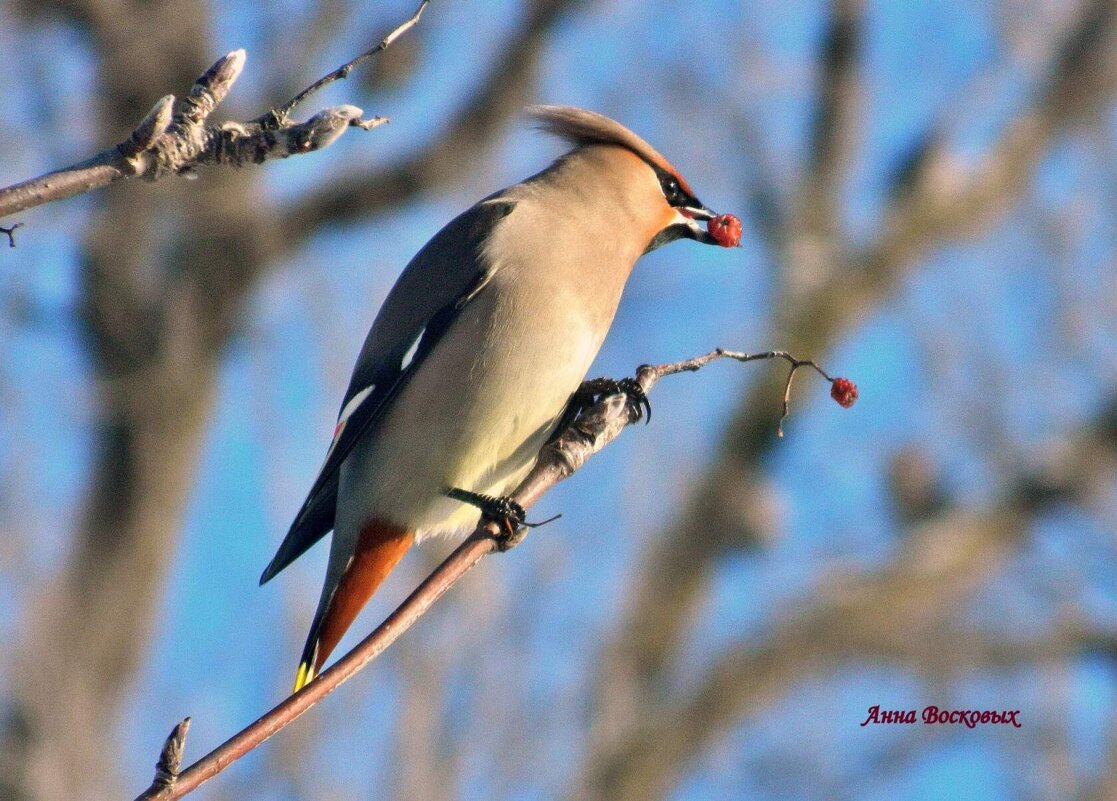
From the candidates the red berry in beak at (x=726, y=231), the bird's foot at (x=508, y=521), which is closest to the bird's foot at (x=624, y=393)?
the bird's foot at (x=508, y=521)

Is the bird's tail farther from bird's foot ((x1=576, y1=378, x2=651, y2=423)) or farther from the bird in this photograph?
bird's foot ((x1=576, y1=378, x2=651, y2=423))

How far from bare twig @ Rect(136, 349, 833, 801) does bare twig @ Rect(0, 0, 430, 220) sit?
0.57 meters

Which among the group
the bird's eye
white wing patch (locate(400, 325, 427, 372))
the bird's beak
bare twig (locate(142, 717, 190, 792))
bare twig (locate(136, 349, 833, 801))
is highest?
the bird's eye

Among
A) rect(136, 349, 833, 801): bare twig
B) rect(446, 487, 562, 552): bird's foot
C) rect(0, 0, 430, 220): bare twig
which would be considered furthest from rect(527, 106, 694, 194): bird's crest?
rect(0, 0, 430, 220): bare twig

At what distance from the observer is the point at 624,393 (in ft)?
8.38

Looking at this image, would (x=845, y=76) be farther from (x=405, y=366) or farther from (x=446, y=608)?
(x=405, y=366)

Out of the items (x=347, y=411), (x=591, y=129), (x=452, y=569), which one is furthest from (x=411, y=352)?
(x=452, y=569)

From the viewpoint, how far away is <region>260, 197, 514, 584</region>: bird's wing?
308cm

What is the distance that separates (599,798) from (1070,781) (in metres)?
2.79

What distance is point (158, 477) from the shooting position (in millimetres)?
10180

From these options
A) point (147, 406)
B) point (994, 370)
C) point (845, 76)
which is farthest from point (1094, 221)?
point (147, 406)

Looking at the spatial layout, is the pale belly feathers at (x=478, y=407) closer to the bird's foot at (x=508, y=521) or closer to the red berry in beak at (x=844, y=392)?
the bird's foot at (x=508, y=521)

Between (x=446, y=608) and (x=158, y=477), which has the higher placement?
(x=158, y=477)

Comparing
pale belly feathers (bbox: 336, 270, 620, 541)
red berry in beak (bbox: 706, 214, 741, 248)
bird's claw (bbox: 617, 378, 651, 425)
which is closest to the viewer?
bird's claw (bbox: 617, 378, 651, 425)
